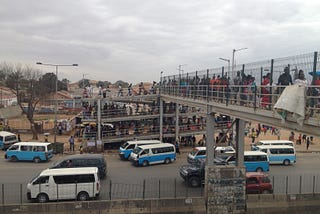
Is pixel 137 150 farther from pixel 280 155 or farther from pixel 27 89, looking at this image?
pixel 27 89

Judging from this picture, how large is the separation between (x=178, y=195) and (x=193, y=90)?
7245 millimetres

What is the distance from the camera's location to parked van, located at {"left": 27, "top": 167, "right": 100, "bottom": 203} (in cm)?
1608

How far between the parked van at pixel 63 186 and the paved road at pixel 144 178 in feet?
2.90

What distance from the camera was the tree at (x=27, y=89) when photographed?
38.8 metres

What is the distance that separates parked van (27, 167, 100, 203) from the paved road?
0.88 metres

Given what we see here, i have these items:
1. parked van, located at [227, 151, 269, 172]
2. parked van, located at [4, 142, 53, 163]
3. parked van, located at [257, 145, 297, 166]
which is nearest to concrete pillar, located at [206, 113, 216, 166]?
parked van, located at [227, 151, 269, 172]

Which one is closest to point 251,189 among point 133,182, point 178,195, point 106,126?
point 178,195

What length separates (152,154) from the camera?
85.1 feet

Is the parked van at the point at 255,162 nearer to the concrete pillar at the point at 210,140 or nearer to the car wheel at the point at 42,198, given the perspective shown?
the concrete pillar at the point at 210,140

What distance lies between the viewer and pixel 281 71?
11281 mm

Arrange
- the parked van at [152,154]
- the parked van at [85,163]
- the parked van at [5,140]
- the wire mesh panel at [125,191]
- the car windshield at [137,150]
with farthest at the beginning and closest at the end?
the parked van at [5,140], the car windshield at [137,150], the parked van at [152,154], the parked van at [85,163], the wire mesh panel at [125,191]

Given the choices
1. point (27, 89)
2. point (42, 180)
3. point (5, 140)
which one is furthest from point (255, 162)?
point (27, 89)

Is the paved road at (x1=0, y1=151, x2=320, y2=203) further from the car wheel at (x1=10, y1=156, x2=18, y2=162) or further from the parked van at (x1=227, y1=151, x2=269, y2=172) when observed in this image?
the parked van at (x1=227, y1=151, x2=269, y2=172)

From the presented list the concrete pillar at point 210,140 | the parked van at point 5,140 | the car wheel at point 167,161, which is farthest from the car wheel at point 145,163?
Answer: the parked van at point 5,140
